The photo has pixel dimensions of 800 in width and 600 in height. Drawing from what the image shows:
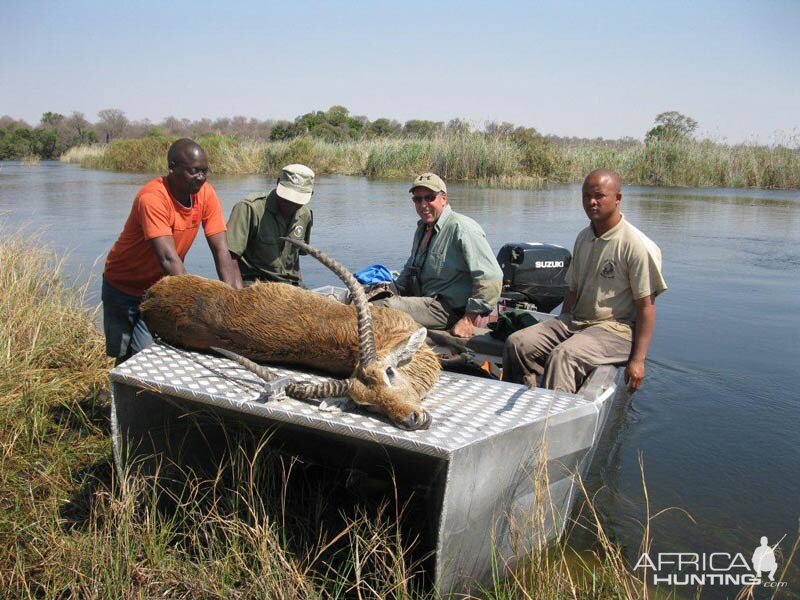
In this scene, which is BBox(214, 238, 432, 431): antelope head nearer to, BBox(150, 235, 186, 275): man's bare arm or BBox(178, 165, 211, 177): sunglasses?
BBox(150, 235, 186, 275): man's bare arm

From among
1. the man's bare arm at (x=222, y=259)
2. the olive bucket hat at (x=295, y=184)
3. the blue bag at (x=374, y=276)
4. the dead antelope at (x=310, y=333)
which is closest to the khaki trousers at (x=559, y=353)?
the dead antelope at (x=310, y=333)

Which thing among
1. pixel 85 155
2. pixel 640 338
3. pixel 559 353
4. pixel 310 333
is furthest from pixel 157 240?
pixel 85 155

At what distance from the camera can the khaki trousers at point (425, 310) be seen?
5363 mm

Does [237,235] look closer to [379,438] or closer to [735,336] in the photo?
[379,438]

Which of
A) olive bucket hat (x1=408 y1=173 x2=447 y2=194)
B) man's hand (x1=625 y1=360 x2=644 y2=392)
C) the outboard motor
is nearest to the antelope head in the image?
man's hand (x1=625 y1=360 x2=644 y2=392)

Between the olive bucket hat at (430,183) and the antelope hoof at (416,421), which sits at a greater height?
the olive bucket hat at (430,183)

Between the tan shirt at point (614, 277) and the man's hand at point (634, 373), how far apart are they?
0.18 m

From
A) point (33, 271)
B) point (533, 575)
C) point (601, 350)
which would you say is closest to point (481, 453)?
point (533, 575)

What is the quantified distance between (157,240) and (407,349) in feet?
6.35

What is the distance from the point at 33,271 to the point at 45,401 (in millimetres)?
2551

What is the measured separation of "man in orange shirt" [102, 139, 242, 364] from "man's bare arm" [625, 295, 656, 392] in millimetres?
2607

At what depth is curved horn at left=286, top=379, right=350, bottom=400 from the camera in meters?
3.08

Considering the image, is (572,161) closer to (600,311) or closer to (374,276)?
(374,276)

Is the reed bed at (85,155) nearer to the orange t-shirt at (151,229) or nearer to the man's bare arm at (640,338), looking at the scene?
the orange t-shirt at (151,229)
